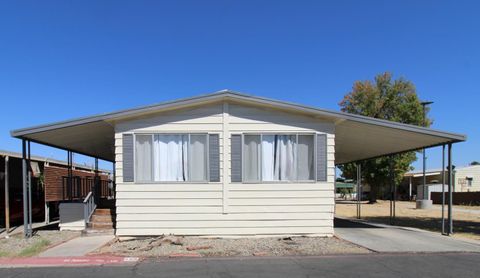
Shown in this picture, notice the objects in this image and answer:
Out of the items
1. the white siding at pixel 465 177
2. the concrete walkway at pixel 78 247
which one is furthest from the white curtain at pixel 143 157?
the white siding at pixel 465 177

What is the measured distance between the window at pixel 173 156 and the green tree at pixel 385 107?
2465cm

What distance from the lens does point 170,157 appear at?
10.9m

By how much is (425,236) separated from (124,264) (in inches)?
310

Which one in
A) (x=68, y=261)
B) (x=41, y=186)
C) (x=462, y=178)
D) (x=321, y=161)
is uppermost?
(x=321, y=161)

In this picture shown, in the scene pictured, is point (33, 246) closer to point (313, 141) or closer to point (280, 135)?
point (280, 135)

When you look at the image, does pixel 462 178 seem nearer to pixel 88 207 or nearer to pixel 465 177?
pixel 465 177

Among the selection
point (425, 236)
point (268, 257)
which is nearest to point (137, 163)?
point (268, 257)

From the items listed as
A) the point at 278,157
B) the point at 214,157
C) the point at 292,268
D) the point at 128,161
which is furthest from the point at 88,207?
the point at 292,268

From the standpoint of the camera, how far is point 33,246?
10039mm

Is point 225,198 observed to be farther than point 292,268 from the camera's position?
Yes

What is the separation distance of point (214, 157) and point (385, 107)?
86.5 ft

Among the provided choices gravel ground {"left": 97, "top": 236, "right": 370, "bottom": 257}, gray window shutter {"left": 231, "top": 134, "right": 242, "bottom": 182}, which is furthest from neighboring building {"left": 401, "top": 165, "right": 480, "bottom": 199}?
gray window shutter {"left": 231, "top": 134, "right": 242, "bottom": 182}

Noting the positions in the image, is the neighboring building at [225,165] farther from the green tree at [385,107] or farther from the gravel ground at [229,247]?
the green tree at [385,107]

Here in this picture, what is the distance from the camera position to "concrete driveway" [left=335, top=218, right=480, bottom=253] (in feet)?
31.5
